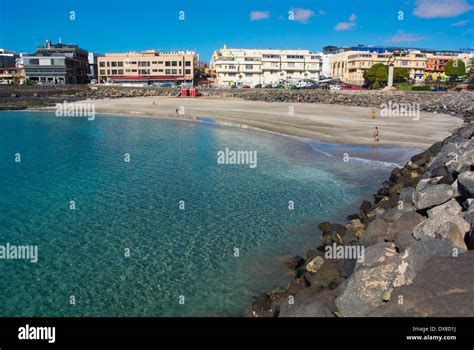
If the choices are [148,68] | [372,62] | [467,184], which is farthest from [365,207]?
[372,62]

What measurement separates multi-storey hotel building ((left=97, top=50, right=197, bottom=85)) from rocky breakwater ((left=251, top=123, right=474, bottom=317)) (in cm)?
13133

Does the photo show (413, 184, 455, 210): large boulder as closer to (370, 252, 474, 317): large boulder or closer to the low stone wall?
(370, 252, 474, 317): large boulder

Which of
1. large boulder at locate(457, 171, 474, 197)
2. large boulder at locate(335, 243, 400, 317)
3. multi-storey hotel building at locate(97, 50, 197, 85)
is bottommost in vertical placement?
large boulder at locate(335, 243, 400, 317)

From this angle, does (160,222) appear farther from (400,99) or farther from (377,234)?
(400,99)

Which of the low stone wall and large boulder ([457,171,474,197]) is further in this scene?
the low stone wall

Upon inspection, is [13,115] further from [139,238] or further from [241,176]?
[139,238]

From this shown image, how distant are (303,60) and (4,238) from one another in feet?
451

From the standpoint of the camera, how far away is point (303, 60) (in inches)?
5650

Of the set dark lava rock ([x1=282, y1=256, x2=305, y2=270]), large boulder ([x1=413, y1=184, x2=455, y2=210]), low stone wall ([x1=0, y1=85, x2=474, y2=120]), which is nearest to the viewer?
large boulder ([x1=413, y1=184, x2=455, y2=210])

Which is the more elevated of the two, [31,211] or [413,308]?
[413,308]

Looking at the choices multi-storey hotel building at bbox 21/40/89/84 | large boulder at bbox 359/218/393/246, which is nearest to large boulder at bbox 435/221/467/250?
large boulder at bbox 359/218/393/246

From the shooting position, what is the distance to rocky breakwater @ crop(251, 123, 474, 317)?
7949mm

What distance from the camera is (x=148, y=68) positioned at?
140625 millimetres
